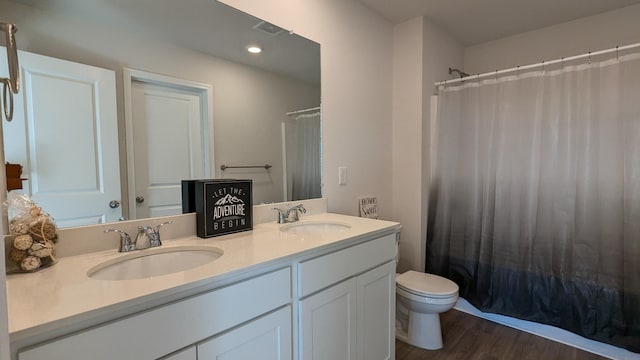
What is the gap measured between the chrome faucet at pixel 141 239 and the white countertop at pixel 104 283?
4 centimetres

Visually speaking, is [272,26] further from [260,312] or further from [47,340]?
[47,340]

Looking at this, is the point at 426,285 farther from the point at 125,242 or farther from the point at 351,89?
the point at 125,242

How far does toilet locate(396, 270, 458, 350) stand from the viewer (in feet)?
6.24

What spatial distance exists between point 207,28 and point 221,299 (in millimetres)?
1249

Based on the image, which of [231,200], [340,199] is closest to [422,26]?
[340,199]

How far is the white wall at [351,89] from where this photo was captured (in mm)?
1930

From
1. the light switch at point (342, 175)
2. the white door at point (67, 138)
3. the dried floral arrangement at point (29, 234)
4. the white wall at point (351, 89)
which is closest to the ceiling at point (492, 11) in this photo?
the white wall at point (351, 89)

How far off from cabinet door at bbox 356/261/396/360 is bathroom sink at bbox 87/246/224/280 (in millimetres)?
705

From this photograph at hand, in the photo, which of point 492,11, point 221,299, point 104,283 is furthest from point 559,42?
point 104,283

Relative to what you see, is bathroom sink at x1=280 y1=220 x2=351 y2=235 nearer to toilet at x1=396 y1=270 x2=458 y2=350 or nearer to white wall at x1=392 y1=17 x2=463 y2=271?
toilet at x1=396 y1=270 x2=458 y2=350

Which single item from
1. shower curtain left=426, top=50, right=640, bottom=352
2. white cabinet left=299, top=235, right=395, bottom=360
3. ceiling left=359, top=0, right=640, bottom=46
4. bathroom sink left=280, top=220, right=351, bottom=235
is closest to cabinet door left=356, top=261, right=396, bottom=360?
white cabinet left=299, top=235, right=395, bottom=360

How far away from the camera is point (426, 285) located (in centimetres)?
200

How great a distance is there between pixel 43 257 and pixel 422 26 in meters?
2.61

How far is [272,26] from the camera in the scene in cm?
174
